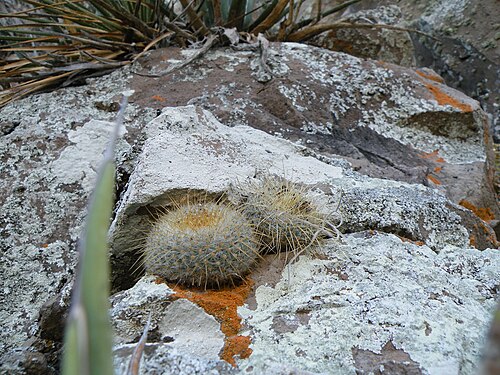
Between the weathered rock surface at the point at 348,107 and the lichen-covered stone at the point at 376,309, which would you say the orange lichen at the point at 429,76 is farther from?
the lichen-covered stone at the point at 376,309

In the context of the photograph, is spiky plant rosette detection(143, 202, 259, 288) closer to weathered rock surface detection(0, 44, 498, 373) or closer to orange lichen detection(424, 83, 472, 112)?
weathered rock surface detection(0, 44, 498, 373)

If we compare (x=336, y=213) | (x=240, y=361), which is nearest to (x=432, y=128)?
(x=336, y=213)

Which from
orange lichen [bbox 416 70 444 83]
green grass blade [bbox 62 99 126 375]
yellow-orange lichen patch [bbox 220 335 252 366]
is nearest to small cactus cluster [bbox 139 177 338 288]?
yellow-orange lichen patch [bbox 220 335 252 366]

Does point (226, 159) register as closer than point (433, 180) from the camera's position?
Yes

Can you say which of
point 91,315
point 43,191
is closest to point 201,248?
point 43,191

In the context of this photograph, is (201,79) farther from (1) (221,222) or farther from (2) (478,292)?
(2) (478,292)

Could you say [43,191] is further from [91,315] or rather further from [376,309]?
[91,315]
